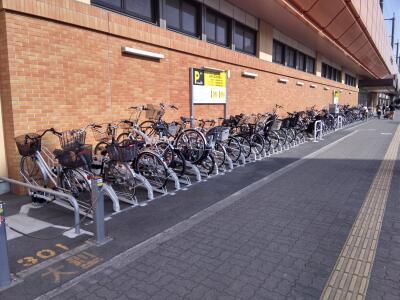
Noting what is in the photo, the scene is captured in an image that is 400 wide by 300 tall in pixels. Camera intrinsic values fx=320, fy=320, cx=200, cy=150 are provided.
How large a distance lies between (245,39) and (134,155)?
9.23 meters

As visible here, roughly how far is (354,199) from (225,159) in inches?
113

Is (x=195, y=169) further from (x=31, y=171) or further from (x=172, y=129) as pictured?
(x=31, y=171)

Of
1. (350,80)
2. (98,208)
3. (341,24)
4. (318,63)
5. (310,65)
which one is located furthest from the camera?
(350,80)

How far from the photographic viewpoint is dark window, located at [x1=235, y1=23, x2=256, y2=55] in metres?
11.8

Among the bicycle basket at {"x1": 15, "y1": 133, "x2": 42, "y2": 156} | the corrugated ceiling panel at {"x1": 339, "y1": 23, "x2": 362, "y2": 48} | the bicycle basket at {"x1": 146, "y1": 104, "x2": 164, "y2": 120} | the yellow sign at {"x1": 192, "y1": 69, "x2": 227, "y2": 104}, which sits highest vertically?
the corrugated ceiling panel at {"x1": 339, "y1": 23, "x2": 362, "y2": 48}

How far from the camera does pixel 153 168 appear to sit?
17.5 ft

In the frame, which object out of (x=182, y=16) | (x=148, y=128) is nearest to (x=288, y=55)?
(x=182, y=16)

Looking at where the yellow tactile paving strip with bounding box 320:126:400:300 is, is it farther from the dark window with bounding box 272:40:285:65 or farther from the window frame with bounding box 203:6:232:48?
the dark window with bounding box 272:40:285:65

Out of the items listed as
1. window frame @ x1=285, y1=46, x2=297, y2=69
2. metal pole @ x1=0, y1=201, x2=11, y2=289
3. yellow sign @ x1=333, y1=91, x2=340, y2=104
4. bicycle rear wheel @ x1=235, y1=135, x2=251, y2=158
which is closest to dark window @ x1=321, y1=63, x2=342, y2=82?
yellow sign @ x1=333, y1=91, x2=340, y2=104

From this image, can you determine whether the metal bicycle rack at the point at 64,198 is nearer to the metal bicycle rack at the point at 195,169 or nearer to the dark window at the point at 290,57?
the metal bicycle rack at the point at 195,169

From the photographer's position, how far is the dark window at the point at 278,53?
1487 cm

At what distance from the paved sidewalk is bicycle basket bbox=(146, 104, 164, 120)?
2937mm

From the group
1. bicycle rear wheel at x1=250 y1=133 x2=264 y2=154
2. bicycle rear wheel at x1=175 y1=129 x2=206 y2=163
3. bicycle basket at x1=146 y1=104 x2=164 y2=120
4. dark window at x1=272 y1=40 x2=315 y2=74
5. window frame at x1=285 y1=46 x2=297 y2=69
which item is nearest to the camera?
bicycle rear wheel at x1=175 y1=129 x2=206 y2=163

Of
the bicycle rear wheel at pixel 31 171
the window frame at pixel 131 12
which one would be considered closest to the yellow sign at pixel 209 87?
the window frame at pixel 131 12
